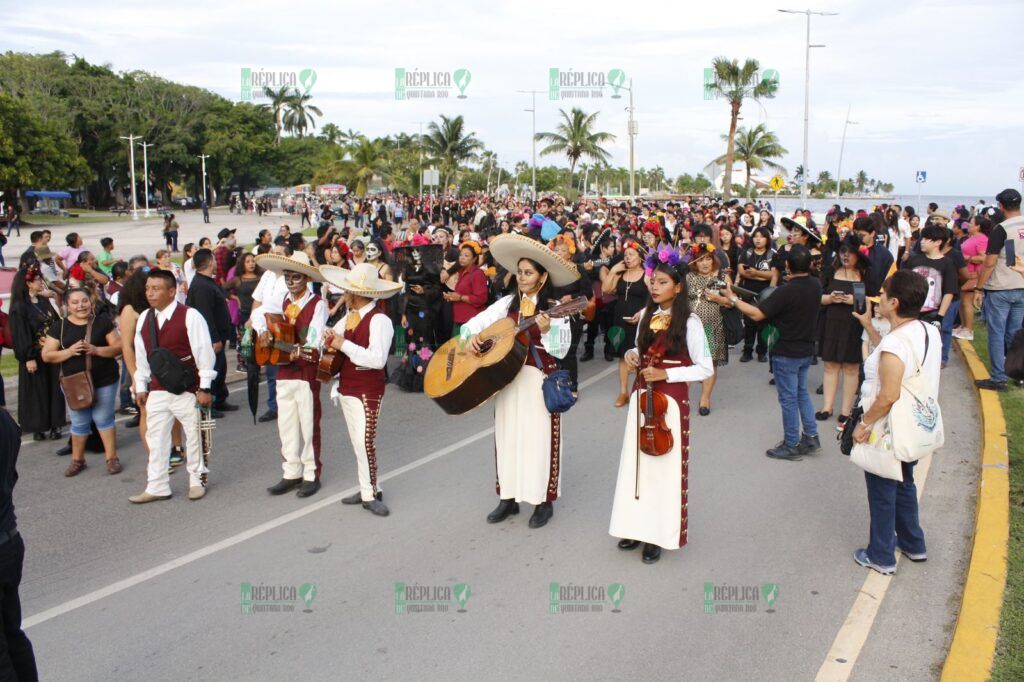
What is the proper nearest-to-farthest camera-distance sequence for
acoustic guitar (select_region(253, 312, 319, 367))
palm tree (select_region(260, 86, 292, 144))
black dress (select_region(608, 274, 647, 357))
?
acoustic guitar (select_region(253, 312, 319, 367))
black dress (select_region(608, 274, 647, 357))
palm tree (select_region(260, 86, 292, 144))

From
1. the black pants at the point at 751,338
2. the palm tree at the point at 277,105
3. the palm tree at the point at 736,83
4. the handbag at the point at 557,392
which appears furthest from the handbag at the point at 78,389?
the palm tree at the point at 277,105

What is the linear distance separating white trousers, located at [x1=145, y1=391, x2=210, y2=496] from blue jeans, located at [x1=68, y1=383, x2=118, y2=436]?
1.04m

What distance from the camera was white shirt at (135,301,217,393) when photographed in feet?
21.4

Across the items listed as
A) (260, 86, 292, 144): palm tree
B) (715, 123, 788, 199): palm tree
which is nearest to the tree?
(260, 86, 292, 144): palm tree

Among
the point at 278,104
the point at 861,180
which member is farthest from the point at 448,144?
the point at 861,180

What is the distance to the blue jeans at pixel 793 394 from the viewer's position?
728 cm

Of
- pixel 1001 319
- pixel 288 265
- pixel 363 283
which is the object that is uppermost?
pixel 288 265

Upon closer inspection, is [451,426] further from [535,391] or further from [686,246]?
[686,246]

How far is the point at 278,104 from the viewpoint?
9712cm

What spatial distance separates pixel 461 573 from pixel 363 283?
7.51ft

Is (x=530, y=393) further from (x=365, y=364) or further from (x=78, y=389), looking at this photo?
(x=78, y=389)

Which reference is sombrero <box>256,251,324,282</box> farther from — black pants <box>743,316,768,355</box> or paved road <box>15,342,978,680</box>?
black pants <box>743,316,768,355</box>

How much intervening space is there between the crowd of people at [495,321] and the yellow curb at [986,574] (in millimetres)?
471

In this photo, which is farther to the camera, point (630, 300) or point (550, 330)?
point (630, 300)
